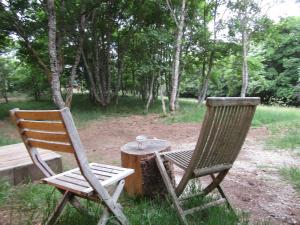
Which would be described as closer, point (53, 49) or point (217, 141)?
point (217, 141)

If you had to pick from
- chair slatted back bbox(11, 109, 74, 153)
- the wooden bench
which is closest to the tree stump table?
chair slatted back bbox(11, 109, 74, 153)

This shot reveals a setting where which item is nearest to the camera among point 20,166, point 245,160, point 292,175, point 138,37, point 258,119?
point 20,166

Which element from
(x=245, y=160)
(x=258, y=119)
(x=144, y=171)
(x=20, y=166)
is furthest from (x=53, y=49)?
(x=258, y=119)

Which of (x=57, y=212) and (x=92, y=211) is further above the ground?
(x=57, y=212)

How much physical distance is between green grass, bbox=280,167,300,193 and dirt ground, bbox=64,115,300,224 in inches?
3.1

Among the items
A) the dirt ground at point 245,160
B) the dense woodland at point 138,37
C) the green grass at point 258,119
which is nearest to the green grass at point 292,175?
the dirt ground at point 245,160

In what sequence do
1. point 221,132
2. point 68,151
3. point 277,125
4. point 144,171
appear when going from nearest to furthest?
point 68,151, point 221,132, point 144,171, point 277,125

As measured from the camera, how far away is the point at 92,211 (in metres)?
2.47

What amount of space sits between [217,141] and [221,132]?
80 millimetres

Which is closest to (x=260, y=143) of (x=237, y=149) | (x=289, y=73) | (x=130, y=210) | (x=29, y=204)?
(x=237, y=149)

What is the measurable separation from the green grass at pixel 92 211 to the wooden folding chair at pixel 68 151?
159mm

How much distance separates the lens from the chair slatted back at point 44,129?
1745mm

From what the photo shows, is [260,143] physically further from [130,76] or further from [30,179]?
[130,76]

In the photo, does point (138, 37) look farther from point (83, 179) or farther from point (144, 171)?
point (83, 179)
